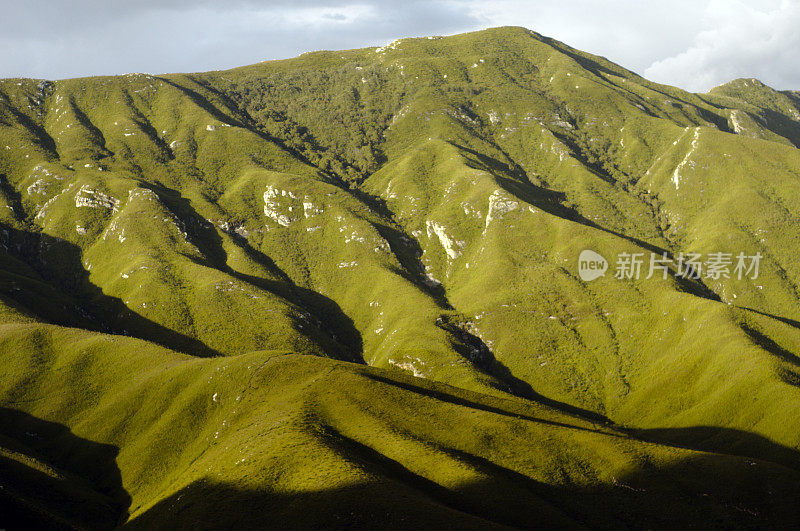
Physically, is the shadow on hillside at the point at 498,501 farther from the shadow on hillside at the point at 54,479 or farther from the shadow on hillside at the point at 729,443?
the shadow on hillside at the point at 729,443

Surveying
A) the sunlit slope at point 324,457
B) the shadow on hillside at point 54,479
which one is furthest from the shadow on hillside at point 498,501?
the shadow on hillside at point 54,479

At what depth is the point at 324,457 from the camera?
8088 cm

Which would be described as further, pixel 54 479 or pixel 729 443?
pixel 729 443

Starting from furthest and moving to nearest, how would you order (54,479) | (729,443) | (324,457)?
(729,443) → (54,479) → (324,457)

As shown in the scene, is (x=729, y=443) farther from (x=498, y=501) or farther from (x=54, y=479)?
(x=54, y=479)

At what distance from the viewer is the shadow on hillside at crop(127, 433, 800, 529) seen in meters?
67.0

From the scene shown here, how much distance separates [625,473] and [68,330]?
6675 inches

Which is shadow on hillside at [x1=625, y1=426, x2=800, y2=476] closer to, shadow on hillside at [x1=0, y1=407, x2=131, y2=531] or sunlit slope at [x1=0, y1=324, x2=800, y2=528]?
sunlit slope at [x1=0, y1=324, x2=800, y2=528]

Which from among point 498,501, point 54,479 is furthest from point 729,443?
point 54,479

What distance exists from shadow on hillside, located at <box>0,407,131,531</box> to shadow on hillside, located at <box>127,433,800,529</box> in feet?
51.2

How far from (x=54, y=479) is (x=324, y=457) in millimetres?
59737

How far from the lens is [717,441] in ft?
451

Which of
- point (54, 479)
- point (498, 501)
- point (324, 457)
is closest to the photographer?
point (498, 501)

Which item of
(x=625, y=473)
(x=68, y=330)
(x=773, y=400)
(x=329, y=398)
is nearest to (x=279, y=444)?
(x=329, y=398)
